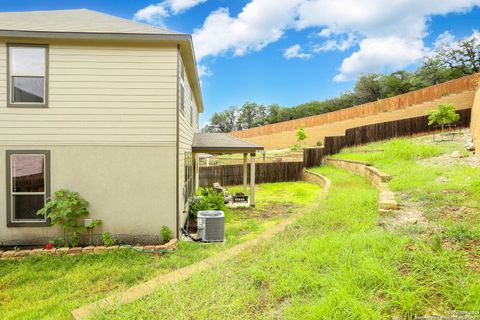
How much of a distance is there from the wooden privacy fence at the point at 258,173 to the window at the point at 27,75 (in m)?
9.46

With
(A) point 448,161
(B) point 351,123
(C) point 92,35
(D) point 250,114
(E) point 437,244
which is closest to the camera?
(E) point 437,244

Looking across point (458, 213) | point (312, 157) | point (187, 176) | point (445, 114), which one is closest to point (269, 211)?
point (187, 176)

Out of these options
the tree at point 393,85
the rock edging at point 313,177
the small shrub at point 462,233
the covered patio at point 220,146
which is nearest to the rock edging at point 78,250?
the covered patio at point 220,146

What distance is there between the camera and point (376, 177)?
328 inches

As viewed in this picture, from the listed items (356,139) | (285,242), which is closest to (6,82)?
(285,242)

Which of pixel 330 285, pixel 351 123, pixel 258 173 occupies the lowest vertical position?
pixel 330 285

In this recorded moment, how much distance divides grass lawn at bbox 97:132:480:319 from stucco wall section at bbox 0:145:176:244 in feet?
9.23

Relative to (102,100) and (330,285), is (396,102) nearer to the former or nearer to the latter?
(102,100)

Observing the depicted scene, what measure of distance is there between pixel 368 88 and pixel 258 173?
31.7 meters

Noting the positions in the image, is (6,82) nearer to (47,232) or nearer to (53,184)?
(53,184)

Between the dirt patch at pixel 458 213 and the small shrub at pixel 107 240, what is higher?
the dirt patch at pixel 458 213

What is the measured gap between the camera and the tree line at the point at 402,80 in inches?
1264

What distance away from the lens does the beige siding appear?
233 inches

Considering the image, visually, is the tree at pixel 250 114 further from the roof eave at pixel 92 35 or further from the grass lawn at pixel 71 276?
the grass lawn at pixel 71 276
